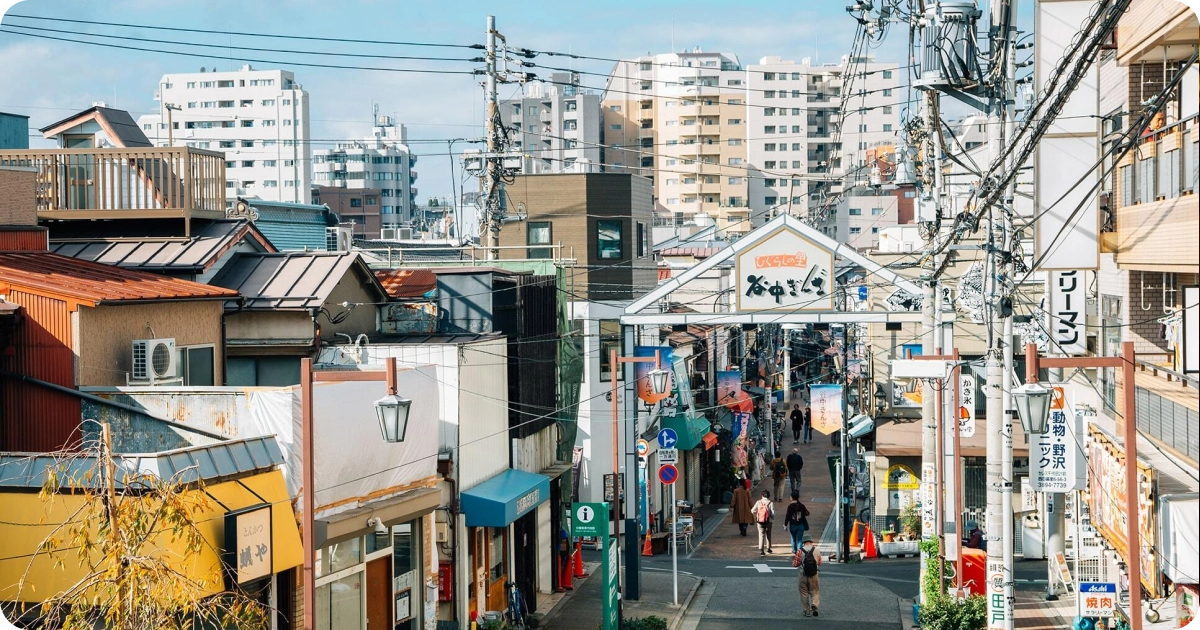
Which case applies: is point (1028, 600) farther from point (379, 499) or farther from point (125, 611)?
point (125, 611)

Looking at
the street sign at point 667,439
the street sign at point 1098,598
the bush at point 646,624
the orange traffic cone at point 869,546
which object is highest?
the street sign at point 667,439

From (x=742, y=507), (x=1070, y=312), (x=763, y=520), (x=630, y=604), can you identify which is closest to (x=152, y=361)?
(x=630, y=604)

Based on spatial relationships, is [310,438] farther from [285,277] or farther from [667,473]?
[667,473]

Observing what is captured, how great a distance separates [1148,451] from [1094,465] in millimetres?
1791

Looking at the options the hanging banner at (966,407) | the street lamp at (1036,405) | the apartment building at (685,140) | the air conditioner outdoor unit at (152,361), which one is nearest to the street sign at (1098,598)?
the street lamp at (1036,405)

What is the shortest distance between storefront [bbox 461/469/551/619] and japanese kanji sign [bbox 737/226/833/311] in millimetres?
6560

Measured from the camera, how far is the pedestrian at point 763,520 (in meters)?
33.9

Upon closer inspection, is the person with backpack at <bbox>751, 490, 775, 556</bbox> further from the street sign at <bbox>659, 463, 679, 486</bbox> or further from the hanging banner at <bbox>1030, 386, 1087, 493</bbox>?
the hanging banner at <bbox>1030, 386, 1087, 493</bbox>

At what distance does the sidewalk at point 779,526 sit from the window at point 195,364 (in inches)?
724

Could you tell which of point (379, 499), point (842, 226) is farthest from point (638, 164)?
point (379, 499)

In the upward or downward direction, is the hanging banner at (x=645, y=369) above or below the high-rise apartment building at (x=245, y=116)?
below

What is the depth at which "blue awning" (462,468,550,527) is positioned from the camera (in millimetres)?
23297

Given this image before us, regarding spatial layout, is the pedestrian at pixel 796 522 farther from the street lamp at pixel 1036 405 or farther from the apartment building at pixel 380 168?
the apartment building at pixel 380 168

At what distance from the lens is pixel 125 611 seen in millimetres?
9875
